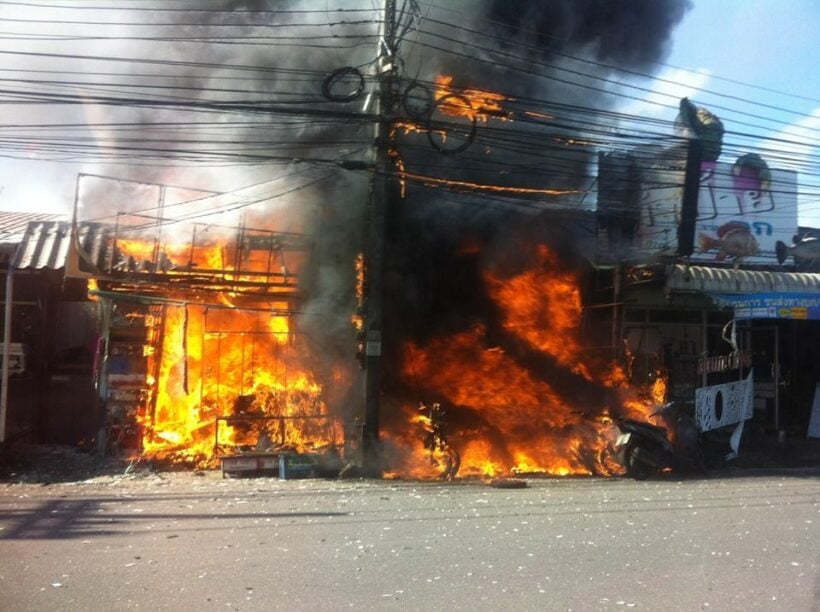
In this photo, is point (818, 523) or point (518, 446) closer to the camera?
point (818, 523)

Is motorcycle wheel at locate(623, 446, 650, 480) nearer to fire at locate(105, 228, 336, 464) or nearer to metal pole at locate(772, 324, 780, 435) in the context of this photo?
fire at locate(105, 228, 336, 464)

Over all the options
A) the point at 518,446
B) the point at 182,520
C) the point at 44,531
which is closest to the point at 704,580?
the point at 182,520

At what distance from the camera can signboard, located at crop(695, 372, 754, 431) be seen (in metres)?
11.9

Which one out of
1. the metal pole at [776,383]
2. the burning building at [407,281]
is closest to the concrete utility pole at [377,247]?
the burning building at [407,281]

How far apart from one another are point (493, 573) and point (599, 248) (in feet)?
34.7

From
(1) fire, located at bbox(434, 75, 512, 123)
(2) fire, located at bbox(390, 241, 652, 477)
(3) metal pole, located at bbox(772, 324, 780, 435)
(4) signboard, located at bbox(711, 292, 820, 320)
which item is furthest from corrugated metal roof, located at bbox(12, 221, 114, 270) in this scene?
(3) metal pole, located at bbox(772, 324, 780, 435)

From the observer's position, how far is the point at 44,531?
6500 mm

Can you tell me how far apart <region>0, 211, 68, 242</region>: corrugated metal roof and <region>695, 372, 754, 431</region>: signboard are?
38.7ft

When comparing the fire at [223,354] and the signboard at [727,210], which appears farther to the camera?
the signboard at [727,210]

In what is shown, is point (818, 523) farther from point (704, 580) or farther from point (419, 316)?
point (419, 316)

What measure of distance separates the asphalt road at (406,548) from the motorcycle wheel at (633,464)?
48.8 inches

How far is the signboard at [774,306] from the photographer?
12.1 metres

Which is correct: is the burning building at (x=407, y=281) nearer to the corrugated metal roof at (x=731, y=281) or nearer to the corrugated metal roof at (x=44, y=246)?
the corrugated metal roof at (x=44, y=246)

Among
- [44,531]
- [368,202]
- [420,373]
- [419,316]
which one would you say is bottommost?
[44,531]
